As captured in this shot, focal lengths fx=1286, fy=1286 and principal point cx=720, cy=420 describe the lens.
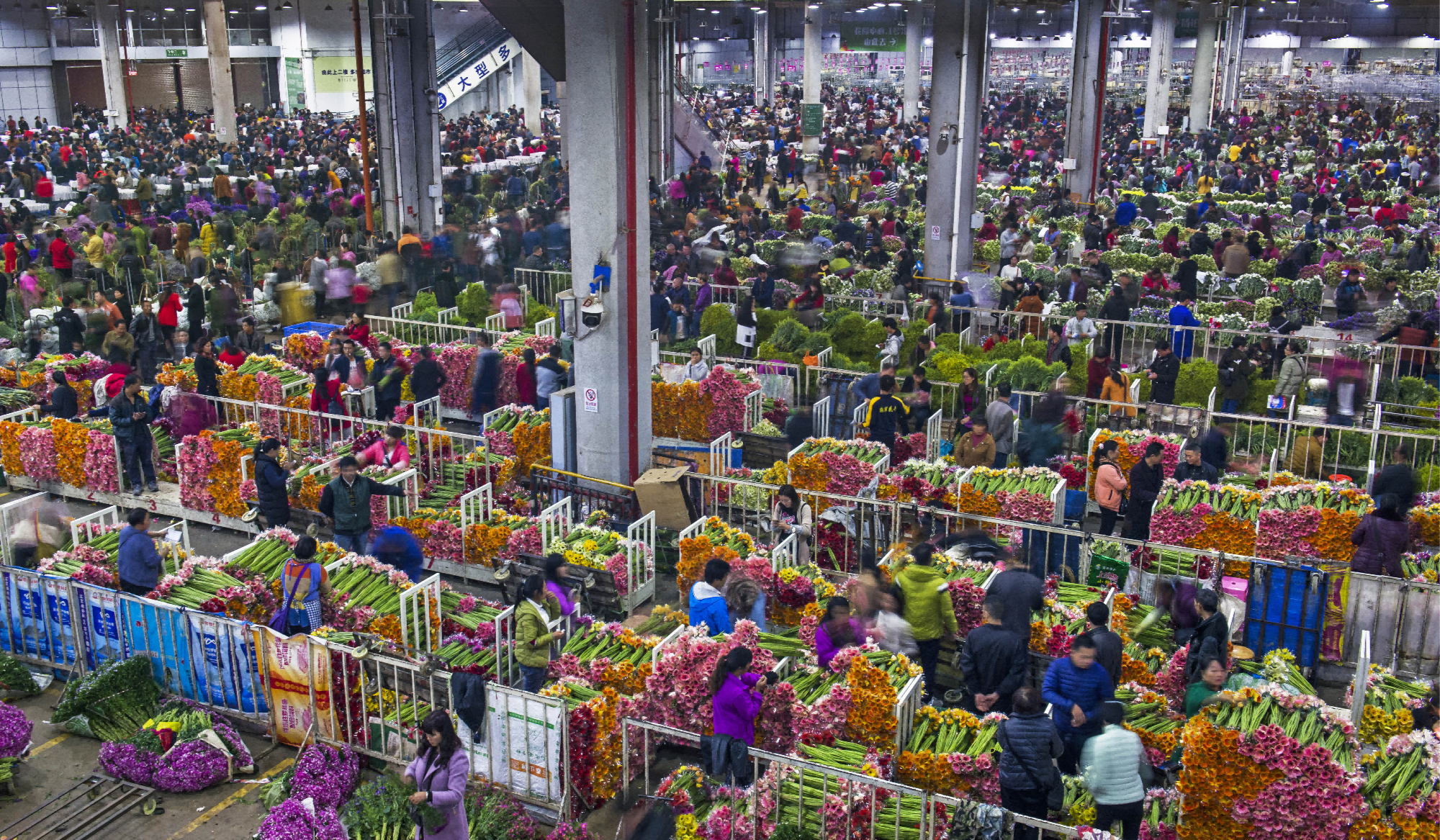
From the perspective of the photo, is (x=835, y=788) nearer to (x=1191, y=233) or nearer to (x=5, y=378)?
(x=5, y=378)

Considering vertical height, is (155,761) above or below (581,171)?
below

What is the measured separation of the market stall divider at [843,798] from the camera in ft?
21.7

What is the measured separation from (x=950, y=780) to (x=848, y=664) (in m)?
1.02

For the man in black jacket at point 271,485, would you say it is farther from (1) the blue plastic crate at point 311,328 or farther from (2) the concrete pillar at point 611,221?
(1) the blue plastic crate at point 311,328

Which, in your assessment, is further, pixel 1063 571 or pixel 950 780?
pixel 1063 571

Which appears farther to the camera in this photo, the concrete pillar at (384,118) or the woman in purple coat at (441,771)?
the concrete pillar at (384,118)

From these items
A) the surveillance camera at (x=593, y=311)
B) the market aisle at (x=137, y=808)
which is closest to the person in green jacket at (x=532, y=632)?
the market aisle at (x=137, y=808)

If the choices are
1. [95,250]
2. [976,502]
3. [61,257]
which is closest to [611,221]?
[976,502]

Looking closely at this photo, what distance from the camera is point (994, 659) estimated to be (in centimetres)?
804

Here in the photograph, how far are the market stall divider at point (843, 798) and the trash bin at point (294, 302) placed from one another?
12.7 m

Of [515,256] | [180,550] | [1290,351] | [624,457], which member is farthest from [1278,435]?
[515,256]

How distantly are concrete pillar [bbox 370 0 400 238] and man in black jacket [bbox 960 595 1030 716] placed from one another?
1607 cm

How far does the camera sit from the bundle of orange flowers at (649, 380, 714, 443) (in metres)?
14.3

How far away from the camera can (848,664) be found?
316 inches
